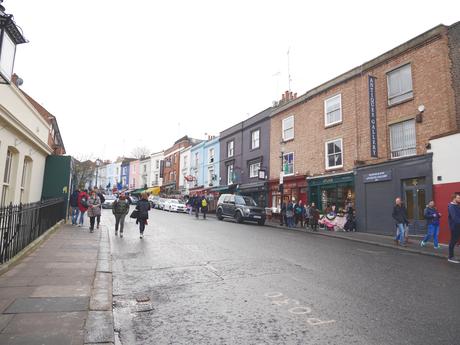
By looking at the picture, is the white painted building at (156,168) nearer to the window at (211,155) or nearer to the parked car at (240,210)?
the window at (211,155)

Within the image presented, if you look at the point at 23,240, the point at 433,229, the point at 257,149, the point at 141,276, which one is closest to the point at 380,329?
the point at 141,276

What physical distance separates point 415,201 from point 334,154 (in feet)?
19.5

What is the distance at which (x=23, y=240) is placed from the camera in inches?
310

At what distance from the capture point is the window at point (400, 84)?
53.2 feet

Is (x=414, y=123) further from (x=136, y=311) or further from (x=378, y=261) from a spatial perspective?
(x=136, y=311)

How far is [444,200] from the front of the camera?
13.6 m

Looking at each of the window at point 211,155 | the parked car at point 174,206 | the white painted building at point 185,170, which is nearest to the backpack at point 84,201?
the parked car at point 174,206

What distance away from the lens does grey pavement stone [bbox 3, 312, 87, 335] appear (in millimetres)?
3498

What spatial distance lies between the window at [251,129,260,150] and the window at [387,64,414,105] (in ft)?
43.6

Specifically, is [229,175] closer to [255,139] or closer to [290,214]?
[255,139]

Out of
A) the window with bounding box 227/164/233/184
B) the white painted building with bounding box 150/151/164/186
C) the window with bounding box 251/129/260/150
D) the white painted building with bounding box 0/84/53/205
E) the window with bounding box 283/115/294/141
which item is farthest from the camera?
the white painted building with bounding box 150/151/164/186

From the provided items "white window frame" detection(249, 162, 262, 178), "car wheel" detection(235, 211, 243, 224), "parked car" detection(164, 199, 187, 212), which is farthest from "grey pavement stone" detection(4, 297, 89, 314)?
"parked car" detection(164, 199, 187, 212)

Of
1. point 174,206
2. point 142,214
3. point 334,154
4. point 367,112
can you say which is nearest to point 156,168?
point 174,206

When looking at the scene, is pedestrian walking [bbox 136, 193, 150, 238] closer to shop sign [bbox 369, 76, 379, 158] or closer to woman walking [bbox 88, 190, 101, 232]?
woman walking [bbox 88, 190, 101, 232]
